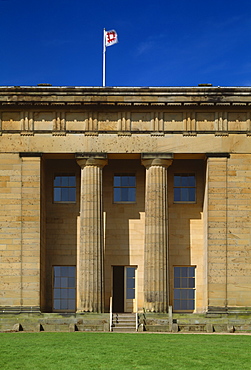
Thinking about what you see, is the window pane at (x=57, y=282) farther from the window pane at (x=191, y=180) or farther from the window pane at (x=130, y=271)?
the window pane at (x=191, y=180)

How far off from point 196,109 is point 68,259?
39.4 feet

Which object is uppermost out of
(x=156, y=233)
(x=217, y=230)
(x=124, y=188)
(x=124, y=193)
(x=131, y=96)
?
(x=131, y=96)

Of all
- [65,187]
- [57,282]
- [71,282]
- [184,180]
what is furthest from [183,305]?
[65,187]

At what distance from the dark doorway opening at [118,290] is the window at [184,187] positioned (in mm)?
5806

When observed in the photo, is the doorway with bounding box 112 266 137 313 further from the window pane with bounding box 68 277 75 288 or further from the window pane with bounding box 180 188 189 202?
the window pane with bounding box 180 188 189 202

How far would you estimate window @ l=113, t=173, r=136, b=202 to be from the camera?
47.9m

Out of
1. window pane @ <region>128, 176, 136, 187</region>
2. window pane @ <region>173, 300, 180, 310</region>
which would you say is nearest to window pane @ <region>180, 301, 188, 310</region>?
window pane @ <region>173, 300, 180, 310</region>

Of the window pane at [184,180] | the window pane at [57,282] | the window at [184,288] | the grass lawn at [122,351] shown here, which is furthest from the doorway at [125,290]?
the grass lawn at [122,351]

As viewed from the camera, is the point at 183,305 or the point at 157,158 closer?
the point at 157,158

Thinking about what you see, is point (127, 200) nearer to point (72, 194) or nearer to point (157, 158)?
point (72, 194)

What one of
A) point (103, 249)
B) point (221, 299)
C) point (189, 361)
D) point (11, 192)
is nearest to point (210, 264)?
point (221, 299)

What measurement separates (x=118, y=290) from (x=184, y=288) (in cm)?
439

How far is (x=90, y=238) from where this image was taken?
147 feet

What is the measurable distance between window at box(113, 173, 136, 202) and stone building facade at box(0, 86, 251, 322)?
9 centimetres
